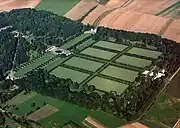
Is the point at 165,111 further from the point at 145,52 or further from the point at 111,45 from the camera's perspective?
the point at 111,45

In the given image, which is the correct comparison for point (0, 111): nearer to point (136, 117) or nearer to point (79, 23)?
point (136, 117)

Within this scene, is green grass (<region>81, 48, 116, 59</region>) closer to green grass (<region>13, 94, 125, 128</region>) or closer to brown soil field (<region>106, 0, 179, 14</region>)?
green grass (<region>13, 94, 125, 128</region>)

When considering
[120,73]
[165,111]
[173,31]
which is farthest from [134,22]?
[165,111]

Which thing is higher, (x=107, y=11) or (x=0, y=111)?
(x=107, y=11)

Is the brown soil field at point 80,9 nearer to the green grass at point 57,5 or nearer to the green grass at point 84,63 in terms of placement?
the green grass at point 57,5

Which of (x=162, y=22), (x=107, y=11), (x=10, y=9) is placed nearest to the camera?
(x=162, y=22)

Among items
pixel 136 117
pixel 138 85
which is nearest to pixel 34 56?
pixel 138 85

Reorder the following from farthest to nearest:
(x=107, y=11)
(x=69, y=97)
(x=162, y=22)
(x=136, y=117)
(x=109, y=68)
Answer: (x=107, y=11)
(x=162, y=22)
(x=109, y=68)
(x=69, y=97)
(x=136, y=117)

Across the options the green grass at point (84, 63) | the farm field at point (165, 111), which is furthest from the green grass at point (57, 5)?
the farm field at point (165, 111)
